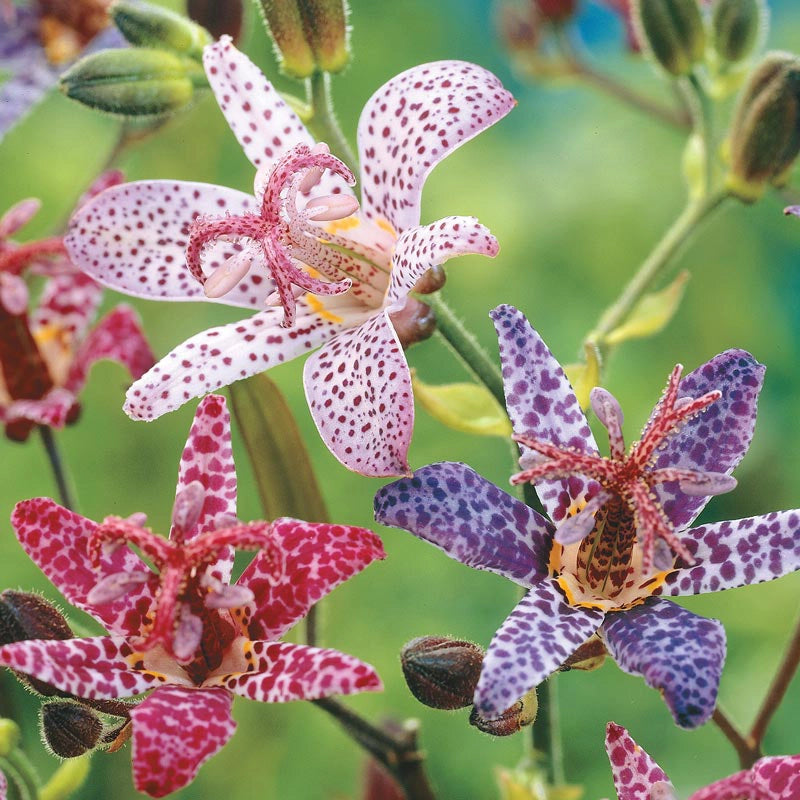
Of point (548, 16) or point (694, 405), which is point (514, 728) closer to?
point (694, 405)

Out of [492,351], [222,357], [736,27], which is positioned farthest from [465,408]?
[492,351]

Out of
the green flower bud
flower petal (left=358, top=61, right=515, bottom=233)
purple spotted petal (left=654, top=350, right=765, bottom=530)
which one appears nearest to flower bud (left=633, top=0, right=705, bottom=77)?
the green flower bud

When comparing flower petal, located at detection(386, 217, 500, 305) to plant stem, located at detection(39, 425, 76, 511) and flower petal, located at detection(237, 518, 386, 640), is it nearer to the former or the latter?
flower petal, located at detection(237, 518, 386, 640)

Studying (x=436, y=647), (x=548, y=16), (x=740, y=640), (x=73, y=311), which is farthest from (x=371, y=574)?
(x=436, y=647)

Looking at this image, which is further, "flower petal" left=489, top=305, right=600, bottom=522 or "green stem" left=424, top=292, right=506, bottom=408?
"green stem" left=424, top=292, right=506, bottom=408

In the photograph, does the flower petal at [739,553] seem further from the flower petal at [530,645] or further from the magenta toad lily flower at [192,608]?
the magenta toad lily flower at [192,608]
